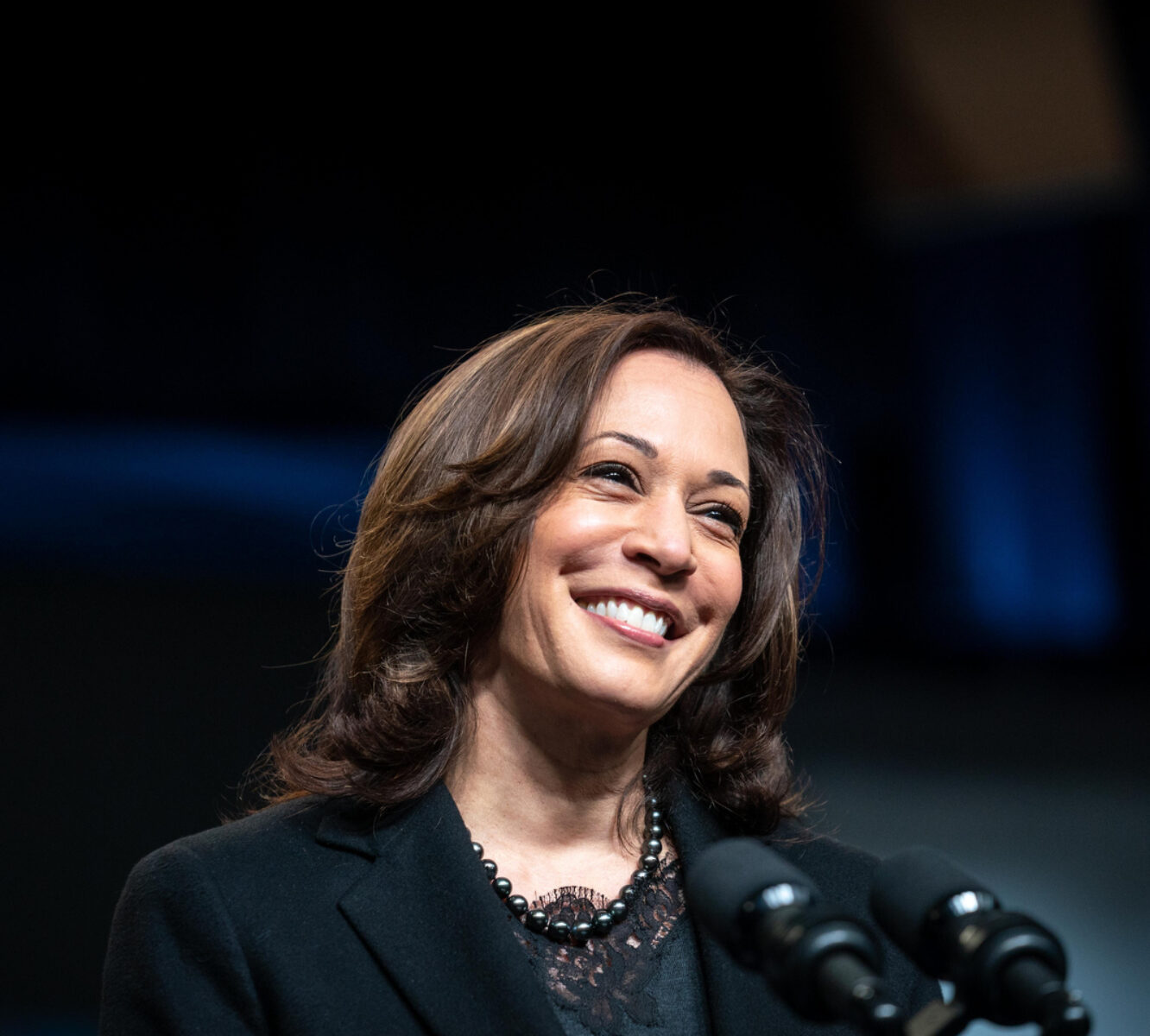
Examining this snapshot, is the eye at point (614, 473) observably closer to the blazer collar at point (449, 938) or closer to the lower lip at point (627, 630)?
the lower lip at point (627, 630)

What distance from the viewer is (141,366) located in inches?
134

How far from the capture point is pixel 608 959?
1541mm

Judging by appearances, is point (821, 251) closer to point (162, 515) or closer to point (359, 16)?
point (359, 16)

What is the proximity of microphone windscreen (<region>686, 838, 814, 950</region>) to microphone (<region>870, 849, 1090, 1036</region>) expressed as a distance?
0.10 meters

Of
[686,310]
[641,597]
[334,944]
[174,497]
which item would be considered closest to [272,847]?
[334,944]

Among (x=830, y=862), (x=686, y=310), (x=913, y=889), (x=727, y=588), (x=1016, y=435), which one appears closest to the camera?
(x=913, y=889)

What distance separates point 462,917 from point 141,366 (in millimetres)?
2352

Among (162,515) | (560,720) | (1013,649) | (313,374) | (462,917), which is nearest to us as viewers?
(462,917)

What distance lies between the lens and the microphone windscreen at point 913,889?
3.21 ft

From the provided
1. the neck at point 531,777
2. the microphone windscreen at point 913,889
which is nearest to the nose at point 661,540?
the neck at point 531,777

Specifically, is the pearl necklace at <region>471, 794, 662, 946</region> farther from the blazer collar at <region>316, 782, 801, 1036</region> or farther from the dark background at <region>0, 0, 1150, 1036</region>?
the dark background at <region>0, 0, 1150, 1036</region>

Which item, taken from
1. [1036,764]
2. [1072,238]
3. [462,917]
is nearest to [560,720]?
[462,917]

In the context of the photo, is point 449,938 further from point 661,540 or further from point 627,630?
point 661,540

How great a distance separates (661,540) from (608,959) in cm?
50
